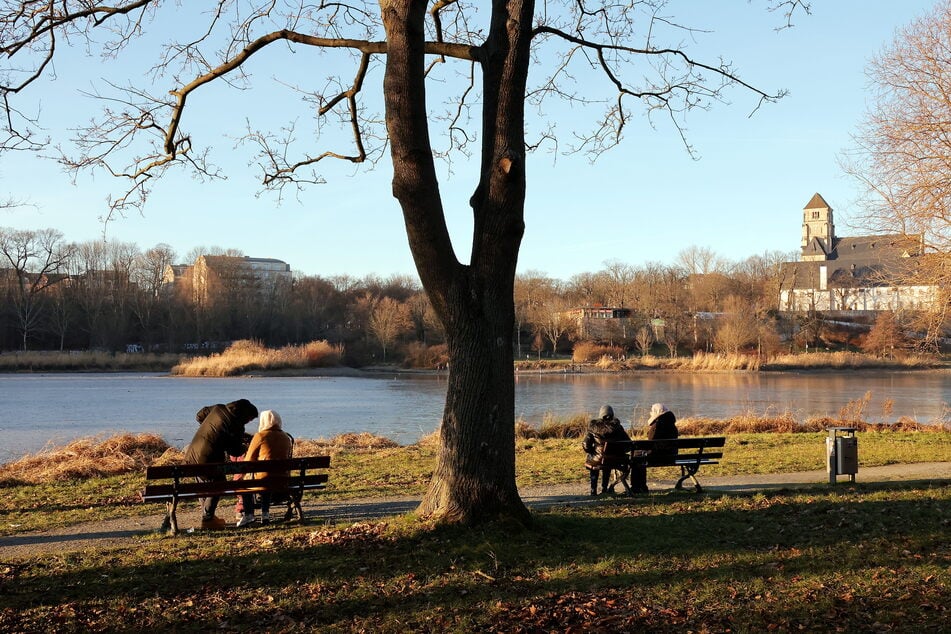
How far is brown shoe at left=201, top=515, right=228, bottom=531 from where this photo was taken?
7.71 metres

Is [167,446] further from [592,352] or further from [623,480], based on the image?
[592,352]

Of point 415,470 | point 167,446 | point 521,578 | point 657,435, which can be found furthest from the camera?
point 167,446

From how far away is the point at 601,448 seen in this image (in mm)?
9250

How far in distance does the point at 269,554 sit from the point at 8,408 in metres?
29.8

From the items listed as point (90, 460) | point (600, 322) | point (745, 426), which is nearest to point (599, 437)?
point (90, 460)

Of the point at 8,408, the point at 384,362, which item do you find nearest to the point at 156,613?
the point at 8,408

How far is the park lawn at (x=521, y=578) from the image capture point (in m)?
4.75

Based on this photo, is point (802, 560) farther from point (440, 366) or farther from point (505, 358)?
point (440, 366)

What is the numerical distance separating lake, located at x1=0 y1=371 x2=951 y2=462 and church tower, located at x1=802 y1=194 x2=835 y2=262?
6696cm

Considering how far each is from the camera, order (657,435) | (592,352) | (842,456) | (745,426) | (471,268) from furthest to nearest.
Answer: (592,352) < (745,426) < (657,435) < (842,456) < (471,268)

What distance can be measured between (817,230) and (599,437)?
128412 millimetres

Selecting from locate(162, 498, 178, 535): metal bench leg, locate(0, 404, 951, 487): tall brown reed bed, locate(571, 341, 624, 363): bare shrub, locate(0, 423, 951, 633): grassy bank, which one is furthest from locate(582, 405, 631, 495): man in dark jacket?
locate(571, 341, 624, 363): bare shrub

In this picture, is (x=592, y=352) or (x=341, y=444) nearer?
(x=341, y=444)

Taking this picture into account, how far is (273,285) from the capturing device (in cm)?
9369
